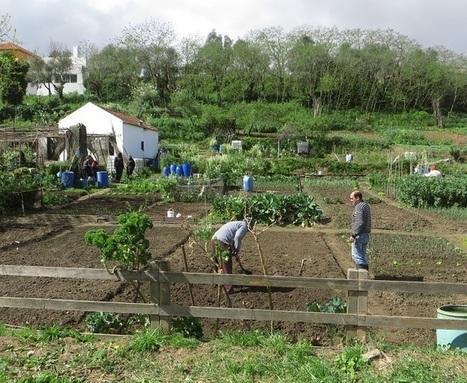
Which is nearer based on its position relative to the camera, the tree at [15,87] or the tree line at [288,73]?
the tree at [15,87]

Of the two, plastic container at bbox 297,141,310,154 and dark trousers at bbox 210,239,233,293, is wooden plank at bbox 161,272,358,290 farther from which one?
plastic container at bbox 297,141,310,154

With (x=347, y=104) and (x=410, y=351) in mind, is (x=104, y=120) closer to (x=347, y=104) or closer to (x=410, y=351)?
(x=410, y=351)

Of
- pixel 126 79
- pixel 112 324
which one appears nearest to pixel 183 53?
pixel 126 79

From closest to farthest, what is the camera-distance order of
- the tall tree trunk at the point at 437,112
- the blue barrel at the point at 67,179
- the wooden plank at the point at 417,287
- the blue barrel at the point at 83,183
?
the wooden plank at the point at 417,287 < the blue barrel at the point at 67,179 < the blue barrel at the point at 83,183 < the tall tree trunk at the point at 437,112

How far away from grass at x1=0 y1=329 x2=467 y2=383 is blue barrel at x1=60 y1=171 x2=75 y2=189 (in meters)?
22.0

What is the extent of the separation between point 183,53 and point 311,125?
27684mm

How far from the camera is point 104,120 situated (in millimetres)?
36594

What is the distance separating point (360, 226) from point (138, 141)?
29284 millimetres

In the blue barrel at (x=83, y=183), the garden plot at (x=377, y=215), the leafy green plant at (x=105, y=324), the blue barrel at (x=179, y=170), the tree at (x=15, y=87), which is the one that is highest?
the tree at (x=15, y=87)

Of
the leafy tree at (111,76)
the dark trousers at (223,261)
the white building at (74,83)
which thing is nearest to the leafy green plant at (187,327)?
the dark trousers at (223,261)

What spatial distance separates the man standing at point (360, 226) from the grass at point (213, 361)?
454 cm

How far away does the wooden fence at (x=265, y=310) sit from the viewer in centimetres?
619

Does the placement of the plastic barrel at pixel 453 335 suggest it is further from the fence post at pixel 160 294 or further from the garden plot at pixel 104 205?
the garden plot at pixel 104 205

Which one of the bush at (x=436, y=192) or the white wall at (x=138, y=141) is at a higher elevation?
the white wall at (x=138, y=141)
